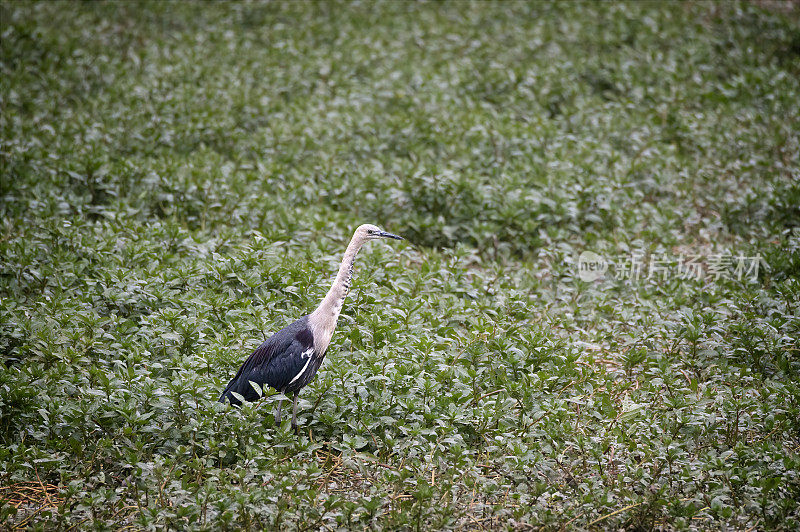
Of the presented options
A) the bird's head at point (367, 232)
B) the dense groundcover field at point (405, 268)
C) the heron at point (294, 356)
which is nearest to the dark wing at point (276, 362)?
the heron at point (294, 356)

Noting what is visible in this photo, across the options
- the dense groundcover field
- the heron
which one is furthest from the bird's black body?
the dense groundcover field

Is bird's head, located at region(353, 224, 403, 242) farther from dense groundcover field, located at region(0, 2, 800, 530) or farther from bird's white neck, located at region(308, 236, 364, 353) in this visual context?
dense groundcover field, located at region(0, 2, 800, 530)

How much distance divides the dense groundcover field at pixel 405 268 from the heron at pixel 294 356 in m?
0.18

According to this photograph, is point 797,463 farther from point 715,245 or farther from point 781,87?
point 781,87

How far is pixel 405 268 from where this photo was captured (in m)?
6.97

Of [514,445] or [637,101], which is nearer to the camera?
[514,445]

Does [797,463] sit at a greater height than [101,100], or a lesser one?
lesser

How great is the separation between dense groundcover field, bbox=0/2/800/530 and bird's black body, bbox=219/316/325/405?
0.60 ft

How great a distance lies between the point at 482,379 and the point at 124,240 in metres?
3.69

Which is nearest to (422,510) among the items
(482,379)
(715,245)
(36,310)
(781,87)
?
(482,379)

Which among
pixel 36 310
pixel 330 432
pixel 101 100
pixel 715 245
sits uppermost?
pixel 101 100

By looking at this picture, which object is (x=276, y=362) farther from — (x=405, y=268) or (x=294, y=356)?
(x=405, y=268)

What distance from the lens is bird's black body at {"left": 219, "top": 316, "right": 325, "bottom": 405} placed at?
15.6 feet

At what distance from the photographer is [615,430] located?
4941 millimetres
